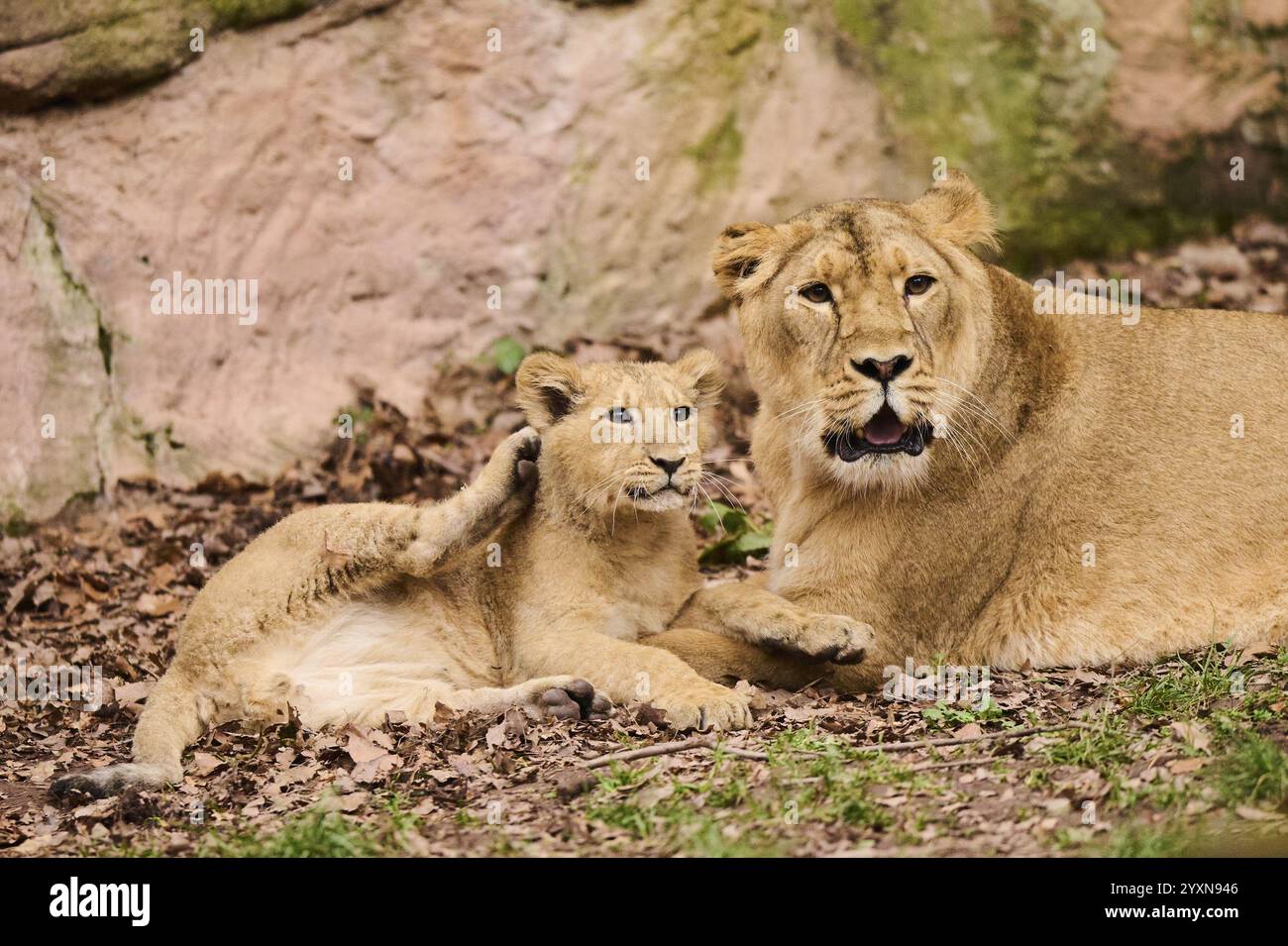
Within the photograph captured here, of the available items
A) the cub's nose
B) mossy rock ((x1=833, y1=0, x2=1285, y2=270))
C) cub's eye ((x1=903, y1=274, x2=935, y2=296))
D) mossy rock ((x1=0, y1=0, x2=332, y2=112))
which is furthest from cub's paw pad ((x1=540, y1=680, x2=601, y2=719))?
mossy rock ((x1=833, y1=0, x2=1285, y2=270))

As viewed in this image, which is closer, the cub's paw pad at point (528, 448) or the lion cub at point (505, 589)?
the lion cub at point (505, 589)

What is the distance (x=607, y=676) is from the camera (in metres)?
6.85

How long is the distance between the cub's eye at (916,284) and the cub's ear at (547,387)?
5.31 feet

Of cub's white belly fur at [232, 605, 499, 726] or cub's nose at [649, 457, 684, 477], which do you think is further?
cub's white belly fur at [232, 605, 499, 726]

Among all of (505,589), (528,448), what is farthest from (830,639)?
(528,448)

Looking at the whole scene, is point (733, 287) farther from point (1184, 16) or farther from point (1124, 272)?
point (1184, 16)

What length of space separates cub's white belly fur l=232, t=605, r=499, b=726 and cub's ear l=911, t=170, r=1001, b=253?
9.65ft

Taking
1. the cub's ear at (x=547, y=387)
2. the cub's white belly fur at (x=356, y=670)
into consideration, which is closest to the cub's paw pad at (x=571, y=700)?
the cub's white belly fur at (x=356, y=670)

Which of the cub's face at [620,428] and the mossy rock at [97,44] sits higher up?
the mossy rock at [97,44]

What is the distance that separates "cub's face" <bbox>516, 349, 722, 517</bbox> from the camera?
6949mm

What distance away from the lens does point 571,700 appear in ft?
21.9

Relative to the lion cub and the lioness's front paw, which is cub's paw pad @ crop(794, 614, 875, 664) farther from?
the lioness's front paw

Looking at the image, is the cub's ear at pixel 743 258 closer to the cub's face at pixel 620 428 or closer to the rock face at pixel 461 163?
the cub's face at pixel 620 428

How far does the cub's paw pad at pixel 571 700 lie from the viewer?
6664mm
